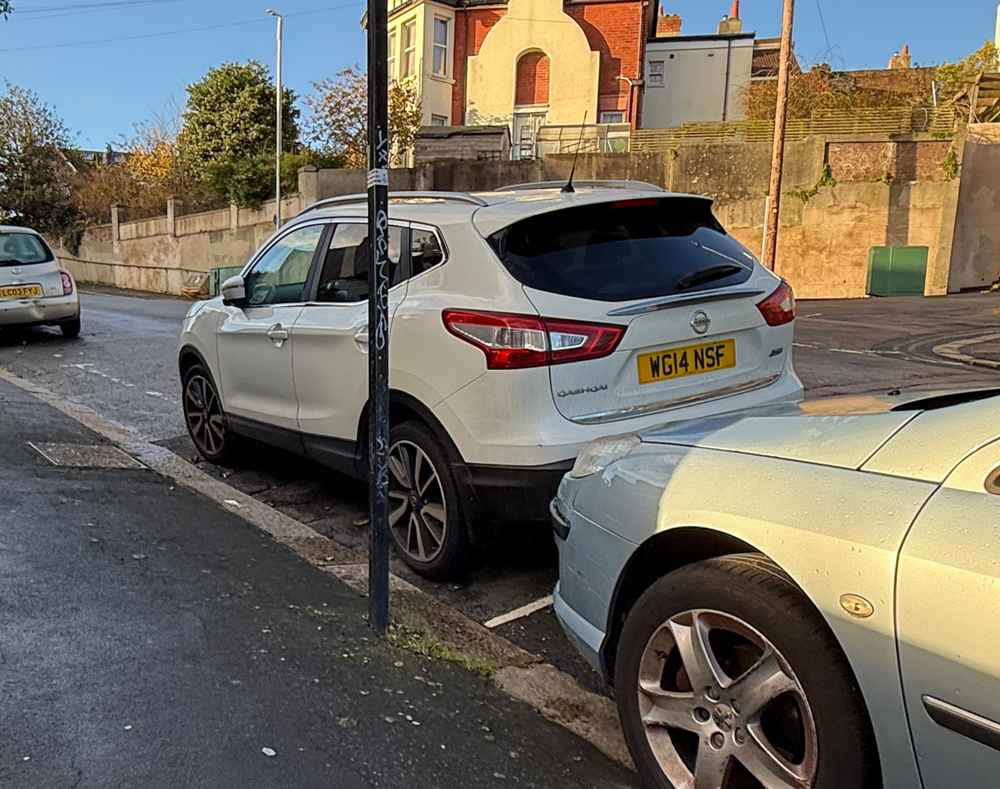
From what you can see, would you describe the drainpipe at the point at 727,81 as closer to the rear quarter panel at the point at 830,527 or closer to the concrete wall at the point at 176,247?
the concrete wall at the point at 176,247

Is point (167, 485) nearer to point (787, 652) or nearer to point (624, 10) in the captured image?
point (787, 652)

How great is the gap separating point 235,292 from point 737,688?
13.3ft

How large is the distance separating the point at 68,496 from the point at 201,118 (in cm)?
3289

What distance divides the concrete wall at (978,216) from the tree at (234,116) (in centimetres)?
2378

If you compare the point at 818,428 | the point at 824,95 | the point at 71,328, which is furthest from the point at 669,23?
the point at 818,428

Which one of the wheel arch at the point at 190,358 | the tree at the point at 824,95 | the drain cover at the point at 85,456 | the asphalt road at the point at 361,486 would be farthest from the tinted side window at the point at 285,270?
the tree at the point at 824,95

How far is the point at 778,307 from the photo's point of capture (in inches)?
163

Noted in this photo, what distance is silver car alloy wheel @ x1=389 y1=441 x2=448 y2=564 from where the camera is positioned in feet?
12.9

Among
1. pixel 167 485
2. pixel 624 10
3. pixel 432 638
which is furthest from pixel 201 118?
pixel 432 638

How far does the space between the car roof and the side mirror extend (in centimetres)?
106

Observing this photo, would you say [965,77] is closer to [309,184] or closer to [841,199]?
[841,199]

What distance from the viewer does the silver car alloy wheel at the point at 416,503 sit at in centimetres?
393

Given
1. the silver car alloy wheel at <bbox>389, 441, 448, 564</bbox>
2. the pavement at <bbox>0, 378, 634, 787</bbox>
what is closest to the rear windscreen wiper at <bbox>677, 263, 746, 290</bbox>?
the silver car alloy wheel at <bbox>389, 441, 448, 564</bbox>

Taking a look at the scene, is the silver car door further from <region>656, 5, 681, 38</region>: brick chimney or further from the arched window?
<region>656, 5, 681, 38</region>: brick chimney
